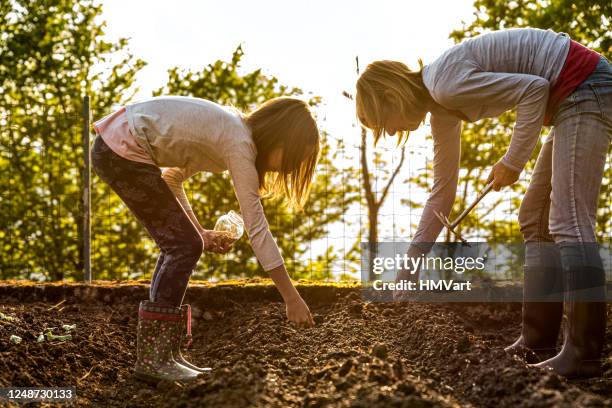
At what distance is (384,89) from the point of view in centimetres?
304

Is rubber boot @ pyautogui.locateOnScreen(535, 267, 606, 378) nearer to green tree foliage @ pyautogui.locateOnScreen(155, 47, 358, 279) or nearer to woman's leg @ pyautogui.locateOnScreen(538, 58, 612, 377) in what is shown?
woman's leg @ pyautogui.locateOnScreen(538, 58, 612, 377)

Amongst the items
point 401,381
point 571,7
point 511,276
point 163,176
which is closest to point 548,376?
point 401,381

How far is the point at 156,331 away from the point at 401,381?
114 centimetres

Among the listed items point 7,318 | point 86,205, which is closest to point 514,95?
point 7,318

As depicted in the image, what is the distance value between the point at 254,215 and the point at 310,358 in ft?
2.34

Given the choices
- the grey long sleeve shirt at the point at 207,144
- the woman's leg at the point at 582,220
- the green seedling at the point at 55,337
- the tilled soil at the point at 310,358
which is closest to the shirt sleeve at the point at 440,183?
the tilled soil at the point at 310,358

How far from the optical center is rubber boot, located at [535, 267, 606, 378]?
8.91 ft

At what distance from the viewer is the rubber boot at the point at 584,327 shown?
2715 millimetres

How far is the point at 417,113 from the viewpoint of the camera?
3078 millimetres

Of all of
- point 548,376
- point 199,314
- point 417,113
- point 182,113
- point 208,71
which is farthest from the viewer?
point 208,71

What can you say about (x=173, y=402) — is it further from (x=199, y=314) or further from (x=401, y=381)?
(x=199, y=314)

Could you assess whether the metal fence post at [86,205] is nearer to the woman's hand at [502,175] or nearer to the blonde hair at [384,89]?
the blonde hair at [384,89]

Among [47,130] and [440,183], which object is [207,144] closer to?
[440,183]

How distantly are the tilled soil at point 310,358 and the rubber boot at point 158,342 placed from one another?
0.27 feet
